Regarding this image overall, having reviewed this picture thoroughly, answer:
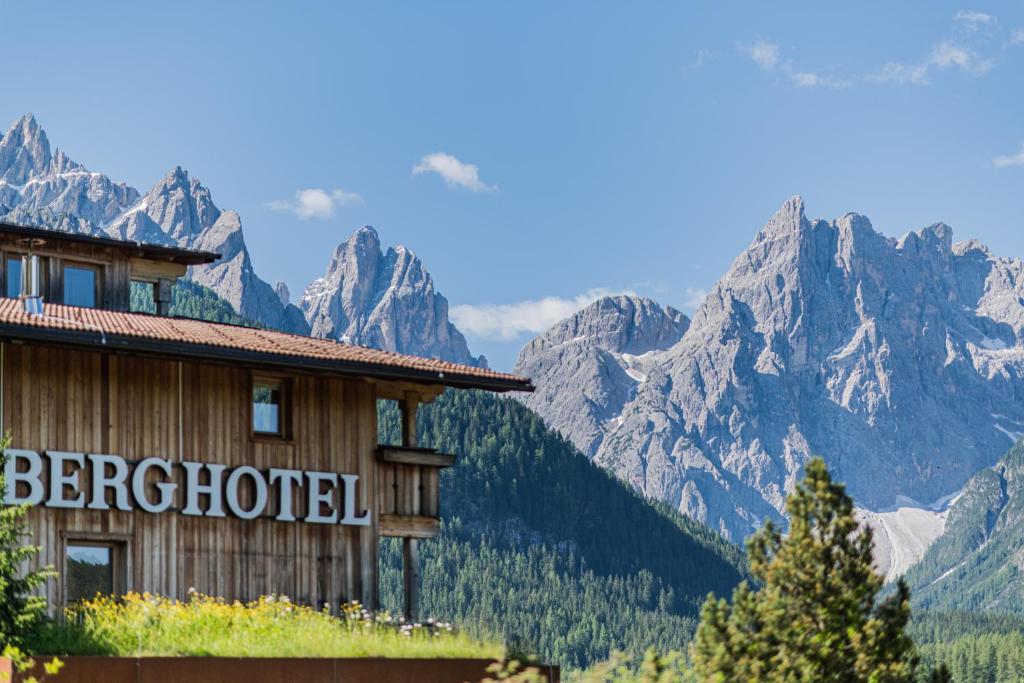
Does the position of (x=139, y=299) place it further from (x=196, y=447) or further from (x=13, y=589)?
(x=13, y=589)

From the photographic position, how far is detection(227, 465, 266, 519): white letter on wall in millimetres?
28469

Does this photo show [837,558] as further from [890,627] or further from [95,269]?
[95,269]

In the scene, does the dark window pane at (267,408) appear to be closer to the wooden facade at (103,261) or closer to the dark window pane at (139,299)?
the wooden facade at (103,261)

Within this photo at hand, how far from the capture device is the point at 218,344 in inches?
1074

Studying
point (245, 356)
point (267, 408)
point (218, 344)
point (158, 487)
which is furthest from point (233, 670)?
point (267, 408)

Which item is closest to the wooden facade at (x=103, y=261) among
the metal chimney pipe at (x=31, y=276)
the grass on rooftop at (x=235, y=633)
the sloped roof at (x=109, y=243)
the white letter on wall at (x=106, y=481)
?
the sloped roof at (x=109, y=243)

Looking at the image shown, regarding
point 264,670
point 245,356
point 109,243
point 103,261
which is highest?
point 109,243

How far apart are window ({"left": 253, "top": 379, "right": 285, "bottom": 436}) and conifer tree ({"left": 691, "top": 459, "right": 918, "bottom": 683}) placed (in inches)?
339

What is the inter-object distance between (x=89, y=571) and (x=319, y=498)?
13.6 ft

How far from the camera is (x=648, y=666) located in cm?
1758

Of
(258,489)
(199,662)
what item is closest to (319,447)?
(258,489)

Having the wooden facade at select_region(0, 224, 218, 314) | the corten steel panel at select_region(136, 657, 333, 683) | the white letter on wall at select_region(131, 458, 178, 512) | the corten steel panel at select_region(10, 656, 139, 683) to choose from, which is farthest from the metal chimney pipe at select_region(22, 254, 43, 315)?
the corten steel panel at select_region(10, 656, 139, 683)

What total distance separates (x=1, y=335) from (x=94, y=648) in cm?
509

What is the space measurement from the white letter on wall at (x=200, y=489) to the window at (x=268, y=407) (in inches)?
48.2
